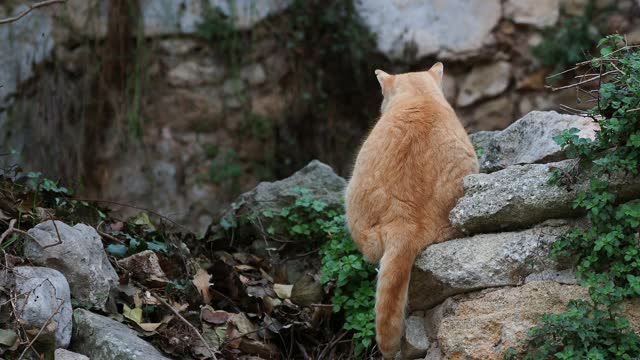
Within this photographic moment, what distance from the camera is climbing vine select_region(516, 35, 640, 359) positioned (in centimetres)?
336

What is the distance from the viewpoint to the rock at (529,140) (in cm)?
433

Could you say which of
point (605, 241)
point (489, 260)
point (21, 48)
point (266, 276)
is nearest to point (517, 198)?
point (489, 260)

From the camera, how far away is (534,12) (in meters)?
8.62

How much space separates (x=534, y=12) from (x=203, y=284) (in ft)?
16.8

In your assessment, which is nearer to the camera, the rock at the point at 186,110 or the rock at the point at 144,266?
the rock at the point at 144,266

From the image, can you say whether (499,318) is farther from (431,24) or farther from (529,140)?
(431,24)

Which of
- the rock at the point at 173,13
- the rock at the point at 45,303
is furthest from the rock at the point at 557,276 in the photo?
the rock at the point at 173,13

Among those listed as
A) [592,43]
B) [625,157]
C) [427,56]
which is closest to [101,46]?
[427,56]

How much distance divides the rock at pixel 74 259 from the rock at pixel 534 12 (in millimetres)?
5647

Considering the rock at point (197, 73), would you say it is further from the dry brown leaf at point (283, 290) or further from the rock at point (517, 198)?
the rock at point (517, 198)

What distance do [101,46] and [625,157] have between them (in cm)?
617

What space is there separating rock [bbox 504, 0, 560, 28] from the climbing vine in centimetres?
499

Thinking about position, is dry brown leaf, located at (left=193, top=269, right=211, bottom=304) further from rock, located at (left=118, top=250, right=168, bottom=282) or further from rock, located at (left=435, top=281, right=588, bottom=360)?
rock, located at (left=435, top=281, right=588, bottom=360)

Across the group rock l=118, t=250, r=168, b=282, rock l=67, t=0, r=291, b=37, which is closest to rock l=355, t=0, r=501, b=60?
rock l=67, t=0, r=291, b=37
